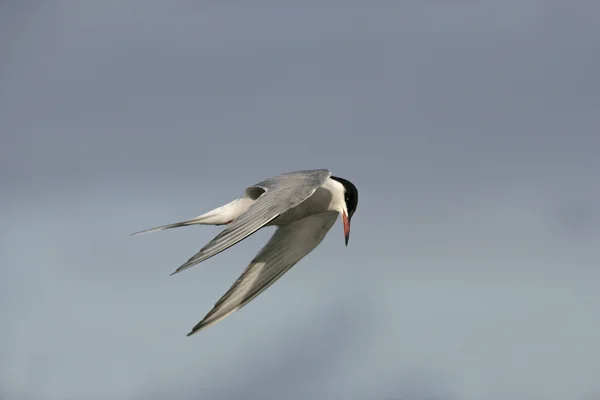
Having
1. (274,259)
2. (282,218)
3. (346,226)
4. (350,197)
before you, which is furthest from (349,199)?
(274,259)

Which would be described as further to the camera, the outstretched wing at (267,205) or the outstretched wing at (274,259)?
the outstretched wing at (274,259)

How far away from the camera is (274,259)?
1249cm

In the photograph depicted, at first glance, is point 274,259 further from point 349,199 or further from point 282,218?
point 349,199

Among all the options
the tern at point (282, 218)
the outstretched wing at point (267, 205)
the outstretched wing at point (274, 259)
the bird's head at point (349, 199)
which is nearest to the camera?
the outstretched wing at point (267, 205)

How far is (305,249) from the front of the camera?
12.8m

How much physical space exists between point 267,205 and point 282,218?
7.15ft

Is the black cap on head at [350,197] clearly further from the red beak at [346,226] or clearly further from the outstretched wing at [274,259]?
the outstretched wing at [274,259]

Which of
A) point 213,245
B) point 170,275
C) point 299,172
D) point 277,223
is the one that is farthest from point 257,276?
point 170,275

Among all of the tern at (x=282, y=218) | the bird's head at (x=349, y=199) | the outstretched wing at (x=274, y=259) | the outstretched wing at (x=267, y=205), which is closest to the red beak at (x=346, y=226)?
the tern at (x=282, y=218)

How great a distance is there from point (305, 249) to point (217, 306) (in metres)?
1.97

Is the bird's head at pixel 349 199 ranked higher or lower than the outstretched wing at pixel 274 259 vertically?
higher

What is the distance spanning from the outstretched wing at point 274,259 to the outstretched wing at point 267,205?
48.6 inches

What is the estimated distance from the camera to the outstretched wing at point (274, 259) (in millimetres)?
11578

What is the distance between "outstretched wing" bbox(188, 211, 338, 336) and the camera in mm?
11578
